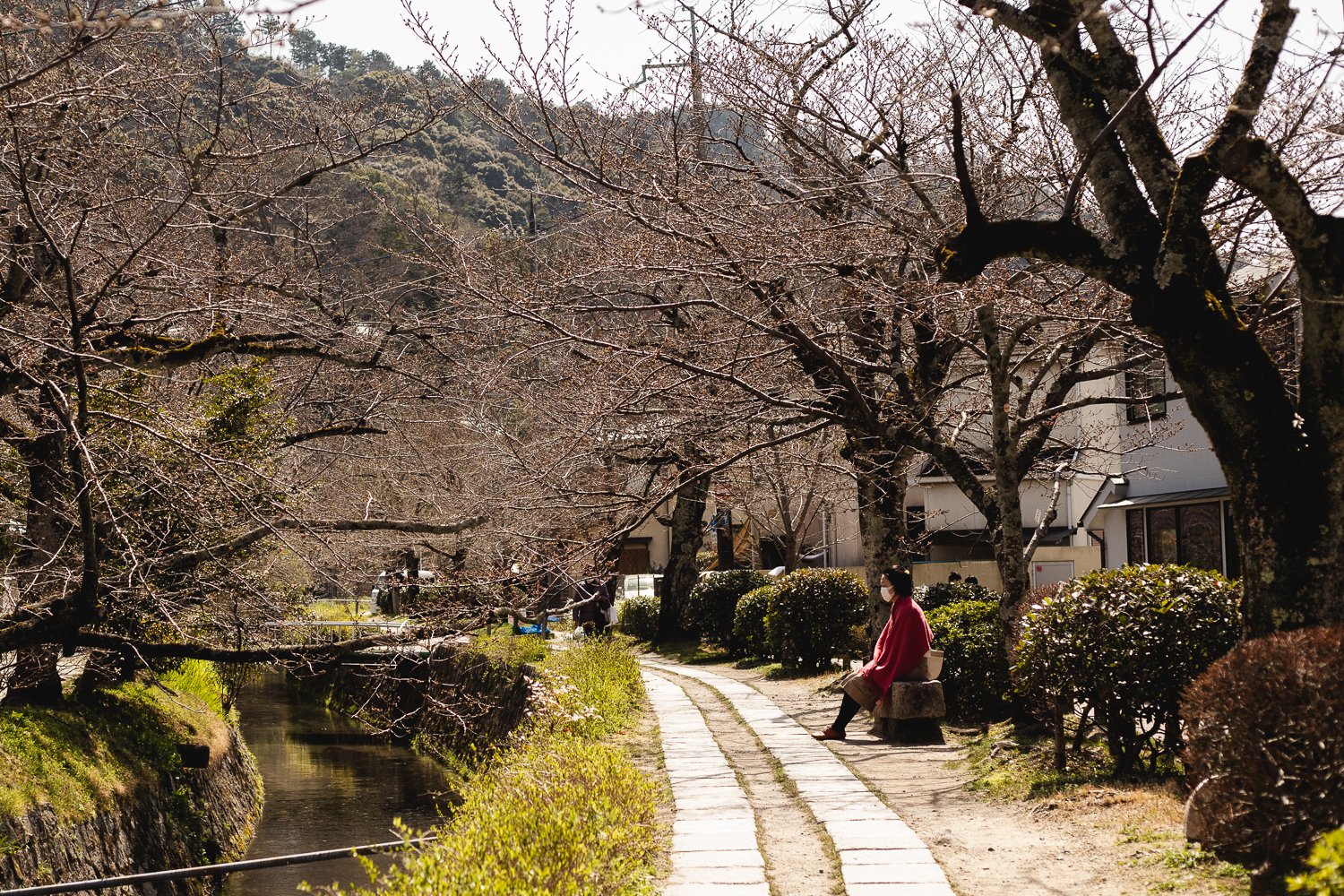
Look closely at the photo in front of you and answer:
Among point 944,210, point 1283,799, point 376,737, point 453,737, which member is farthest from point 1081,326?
point 376,737

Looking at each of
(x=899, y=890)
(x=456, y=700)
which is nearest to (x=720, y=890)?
(x=899, y=890)

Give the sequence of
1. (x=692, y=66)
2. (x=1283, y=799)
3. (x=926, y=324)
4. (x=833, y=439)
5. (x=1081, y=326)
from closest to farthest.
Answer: (x=1283, y=799) < (x=1081, y=326) < (x=692, y=66) < (x=926, y=324) < (x=833, y=439)

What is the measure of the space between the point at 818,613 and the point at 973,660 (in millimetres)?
6365

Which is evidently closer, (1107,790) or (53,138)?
(1107,790)

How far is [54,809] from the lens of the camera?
9250 mm

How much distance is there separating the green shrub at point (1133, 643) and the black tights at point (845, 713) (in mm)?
2746

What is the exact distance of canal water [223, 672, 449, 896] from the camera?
12578 mm

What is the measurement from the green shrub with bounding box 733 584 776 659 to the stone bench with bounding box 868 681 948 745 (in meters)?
8.48

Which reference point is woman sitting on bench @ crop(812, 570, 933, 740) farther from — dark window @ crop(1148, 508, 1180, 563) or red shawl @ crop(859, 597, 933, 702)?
dark window @ crop(1148, 508, 1180, 563)

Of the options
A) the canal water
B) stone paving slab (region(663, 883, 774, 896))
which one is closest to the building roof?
the canal water

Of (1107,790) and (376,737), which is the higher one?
(1107,790)

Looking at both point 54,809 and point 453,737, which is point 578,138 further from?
point 453,737

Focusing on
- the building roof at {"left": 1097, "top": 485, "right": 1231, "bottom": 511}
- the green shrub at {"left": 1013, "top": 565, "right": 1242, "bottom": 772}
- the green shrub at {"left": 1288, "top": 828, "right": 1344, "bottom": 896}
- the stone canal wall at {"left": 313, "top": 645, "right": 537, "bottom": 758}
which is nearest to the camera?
the green shrub at {"left": 1288, "top": 828, "right": 1344, "bottom": 896}

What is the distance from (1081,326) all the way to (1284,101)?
93.1 inches
